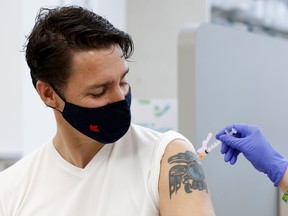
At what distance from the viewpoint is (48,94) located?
1.48 m

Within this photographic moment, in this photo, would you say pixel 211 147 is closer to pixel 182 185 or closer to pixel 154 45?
pixel 182 185

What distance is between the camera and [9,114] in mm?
2682

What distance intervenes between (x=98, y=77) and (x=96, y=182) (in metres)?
0.32

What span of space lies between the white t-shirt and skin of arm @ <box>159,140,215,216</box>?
0.03m

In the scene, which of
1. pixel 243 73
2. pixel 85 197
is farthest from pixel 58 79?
pixel 243 73

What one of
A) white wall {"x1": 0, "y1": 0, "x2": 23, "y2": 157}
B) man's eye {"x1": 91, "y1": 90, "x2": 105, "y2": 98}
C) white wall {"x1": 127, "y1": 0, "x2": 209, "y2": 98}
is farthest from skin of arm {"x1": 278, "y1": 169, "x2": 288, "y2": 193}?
white wall {"x1": 127, "y1": 0, "x2": 209, "y2": 98}

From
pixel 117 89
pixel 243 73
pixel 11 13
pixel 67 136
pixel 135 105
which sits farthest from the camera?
pixel 135 105

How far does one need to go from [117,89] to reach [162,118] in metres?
2.15

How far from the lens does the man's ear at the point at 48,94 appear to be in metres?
1.46

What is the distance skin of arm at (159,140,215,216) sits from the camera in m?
1.27

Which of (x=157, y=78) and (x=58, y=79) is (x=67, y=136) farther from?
(x=157, y=78)

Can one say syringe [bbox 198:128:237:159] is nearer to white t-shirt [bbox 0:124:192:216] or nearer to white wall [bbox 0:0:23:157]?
white t-shirt [bbox 0:124:192:216]

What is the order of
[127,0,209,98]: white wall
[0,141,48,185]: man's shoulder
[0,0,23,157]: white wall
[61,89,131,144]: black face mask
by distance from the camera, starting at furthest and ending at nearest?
[127,0,209,98]: white wall
[0,0,23,157]: white wall
[0,141,48,185]: man's shoulder
[61,89,131,144]: black face mask

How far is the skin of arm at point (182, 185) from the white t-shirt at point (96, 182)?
3 cm
